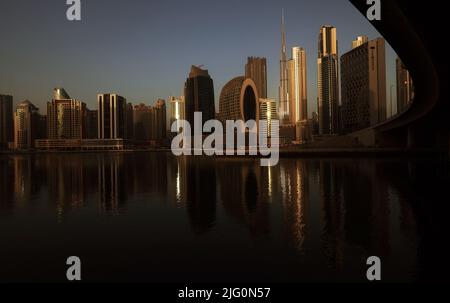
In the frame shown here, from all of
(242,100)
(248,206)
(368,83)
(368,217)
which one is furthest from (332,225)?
(368,83)

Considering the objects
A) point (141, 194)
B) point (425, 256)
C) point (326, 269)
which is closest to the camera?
point (326, 269)

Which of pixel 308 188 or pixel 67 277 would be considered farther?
pixel 308 188

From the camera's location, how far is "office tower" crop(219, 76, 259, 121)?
16412cm

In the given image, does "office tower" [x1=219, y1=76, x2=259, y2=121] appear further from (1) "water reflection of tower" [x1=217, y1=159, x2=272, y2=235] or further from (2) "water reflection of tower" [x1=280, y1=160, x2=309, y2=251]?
(1) "water reflection of tower" [x1=217, y1=159, x2=272, y2=235]

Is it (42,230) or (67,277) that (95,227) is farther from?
(67,277)

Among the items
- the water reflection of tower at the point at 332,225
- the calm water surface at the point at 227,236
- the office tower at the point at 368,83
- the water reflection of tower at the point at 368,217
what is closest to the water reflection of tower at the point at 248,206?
the calm water surface at the point at 227,236

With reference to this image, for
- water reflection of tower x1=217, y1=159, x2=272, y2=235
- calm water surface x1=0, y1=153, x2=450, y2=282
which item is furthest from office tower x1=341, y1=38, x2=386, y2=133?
calm water surface x1=0, y1=153, x2=450, y2=282

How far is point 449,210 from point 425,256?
8.63 metres

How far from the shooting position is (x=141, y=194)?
27484mm

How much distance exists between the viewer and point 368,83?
176125 millimetres

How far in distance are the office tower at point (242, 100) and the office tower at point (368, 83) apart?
63850 mm

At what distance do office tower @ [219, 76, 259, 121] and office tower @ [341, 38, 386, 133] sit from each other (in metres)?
63.8
